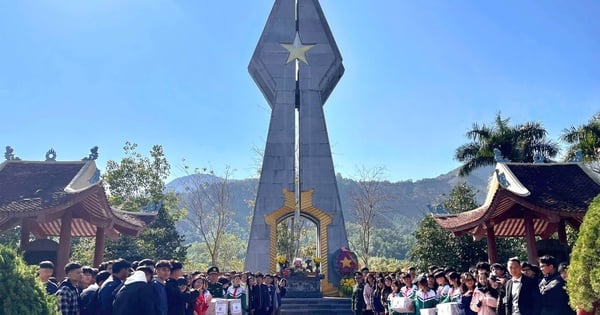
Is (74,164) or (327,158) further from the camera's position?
(327,158)

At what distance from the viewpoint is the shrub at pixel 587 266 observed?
3193mm

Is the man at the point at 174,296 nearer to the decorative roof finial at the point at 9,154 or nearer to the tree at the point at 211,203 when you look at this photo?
the decorative roof finial at the point at 9,154

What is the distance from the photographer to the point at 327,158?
59.5ft

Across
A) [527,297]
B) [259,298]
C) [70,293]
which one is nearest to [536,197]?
[527,297]

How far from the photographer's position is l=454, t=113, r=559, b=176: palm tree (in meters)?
17.9

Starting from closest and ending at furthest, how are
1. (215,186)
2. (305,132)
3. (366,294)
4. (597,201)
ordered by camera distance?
1. (597,201)
2. (366,294)
3. (305,132)
4. (215,186)

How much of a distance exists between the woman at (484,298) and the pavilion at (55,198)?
708 centimetres

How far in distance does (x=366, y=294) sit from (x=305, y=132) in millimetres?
9849

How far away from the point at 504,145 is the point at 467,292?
14313 mm

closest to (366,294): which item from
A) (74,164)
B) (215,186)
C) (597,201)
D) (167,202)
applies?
(597,201)

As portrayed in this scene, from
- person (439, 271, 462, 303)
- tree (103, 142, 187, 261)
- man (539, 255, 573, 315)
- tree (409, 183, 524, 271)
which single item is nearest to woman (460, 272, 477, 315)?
person (439, 271, 462, 303)

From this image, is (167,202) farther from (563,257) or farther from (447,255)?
(563,257)

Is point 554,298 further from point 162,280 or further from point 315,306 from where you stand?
point 315,306

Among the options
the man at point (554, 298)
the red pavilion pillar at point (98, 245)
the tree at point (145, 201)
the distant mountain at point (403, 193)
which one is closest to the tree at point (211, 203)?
the tree at point (145, 201)
